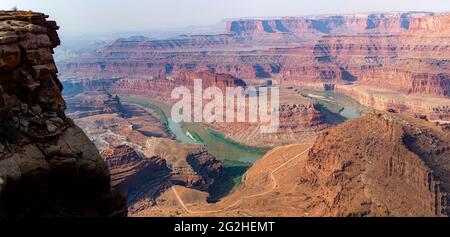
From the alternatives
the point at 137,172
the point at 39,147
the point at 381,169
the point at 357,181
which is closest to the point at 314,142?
the point at 357,181

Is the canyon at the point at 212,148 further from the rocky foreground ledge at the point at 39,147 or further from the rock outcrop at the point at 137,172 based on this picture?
the rock outcrop at the point at 137,172

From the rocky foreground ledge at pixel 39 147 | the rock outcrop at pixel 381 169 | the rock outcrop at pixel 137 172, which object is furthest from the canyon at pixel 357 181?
the rocky foreground ledge at pixel 39 147

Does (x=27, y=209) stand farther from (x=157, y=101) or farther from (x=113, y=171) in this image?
(x=157, y=101)

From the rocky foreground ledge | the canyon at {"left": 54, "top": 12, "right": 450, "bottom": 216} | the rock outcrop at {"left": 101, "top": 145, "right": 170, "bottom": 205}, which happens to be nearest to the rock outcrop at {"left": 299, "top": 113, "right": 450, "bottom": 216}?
the canyon at {"left": 54, "top": 12, "right": 450, "bottom": 216}

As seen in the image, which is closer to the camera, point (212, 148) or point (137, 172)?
point (137, 172)

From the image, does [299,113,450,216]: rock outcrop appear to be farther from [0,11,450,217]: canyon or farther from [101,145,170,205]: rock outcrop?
[101,145,170,205]: rock outcrop

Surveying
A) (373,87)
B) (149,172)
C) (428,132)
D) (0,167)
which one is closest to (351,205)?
(428,132)

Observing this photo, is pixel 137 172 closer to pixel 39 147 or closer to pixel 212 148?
pixel 212 148
